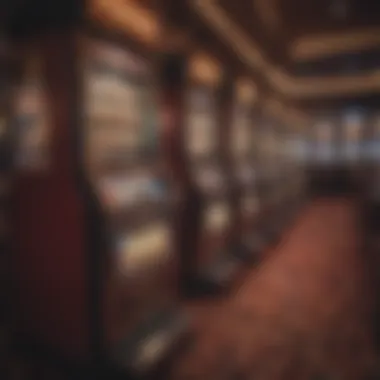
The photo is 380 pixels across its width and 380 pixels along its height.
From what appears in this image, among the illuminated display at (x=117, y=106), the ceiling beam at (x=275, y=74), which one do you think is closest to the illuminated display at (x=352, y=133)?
the ceiling beam at (x=275, y=74)

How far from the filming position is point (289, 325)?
3.05m

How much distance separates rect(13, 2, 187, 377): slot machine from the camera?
Result: 7.27 ft

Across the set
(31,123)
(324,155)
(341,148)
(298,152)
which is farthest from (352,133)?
(31,123)

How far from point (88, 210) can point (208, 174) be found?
1.90 metres

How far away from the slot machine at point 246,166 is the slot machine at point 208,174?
26cm

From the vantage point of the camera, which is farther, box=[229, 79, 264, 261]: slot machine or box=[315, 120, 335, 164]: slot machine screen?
box=[315, 120, 335, 164]: slot machine screen

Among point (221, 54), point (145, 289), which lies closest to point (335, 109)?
point (221, 54)

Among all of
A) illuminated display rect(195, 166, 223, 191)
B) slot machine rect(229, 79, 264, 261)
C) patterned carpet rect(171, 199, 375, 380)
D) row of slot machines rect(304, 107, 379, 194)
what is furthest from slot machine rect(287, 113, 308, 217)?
Answer: illuminated display rect(195, 166, 223, 191)

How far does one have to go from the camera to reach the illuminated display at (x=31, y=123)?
237 cm

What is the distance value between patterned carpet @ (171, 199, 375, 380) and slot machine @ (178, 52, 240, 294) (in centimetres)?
27

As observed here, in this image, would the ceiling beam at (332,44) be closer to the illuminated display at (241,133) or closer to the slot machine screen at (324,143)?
the illuminated display at (241,133)

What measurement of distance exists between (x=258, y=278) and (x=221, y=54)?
2278 mm

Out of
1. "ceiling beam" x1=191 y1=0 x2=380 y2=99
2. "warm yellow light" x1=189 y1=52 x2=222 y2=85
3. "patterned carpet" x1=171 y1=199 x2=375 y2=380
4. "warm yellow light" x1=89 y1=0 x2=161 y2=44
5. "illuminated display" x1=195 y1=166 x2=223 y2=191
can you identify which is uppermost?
"ceiling beam" x1=191 y1=0 x2=380 y2=99

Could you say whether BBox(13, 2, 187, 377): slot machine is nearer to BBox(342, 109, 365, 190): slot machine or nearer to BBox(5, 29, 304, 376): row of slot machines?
BBox(5, 29, 304, 376): row of slot machines
